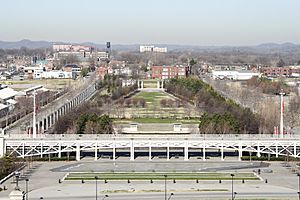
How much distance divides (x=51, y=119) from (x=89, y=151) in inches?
598

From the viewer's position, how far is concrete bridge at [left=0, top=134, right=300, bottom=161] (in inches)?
1566

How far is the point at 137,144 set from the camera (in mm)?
40156

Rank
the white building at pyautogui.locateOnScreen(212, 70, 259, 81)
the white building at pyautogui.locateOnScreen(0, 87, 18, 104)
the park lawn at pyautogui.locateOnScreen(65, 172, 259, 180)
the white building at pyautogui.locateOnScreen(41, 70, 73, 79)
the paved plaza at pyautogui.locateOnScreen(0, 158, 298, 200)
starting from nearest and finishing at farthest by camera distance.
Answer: the paved plaza at pyautogui.locateOnScreen(0, 158, 298, 200) < the park lawn at pyautogui.locateOnScreen(65, 172, 259, 180) < the white building at pyautogui.locateOnScreen(0, 87, 18, 104) < the white building at pyautogui.locateOnScreen(212, 70, 259, 81) < the white building at pyautogui.locateOnScreen(41, 70, 73, 79)

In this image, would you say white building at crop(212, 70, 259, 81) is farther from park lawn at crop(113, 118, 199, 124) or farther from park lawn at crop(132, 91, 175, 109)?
park lawn at crop(113, 118, 199, 124)

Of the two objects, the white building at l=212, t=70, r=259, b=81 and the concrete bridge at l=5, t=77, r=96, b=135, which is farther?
the white building at l=212, t=70, r=259, b=81

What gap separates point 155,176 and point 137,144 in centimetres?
570

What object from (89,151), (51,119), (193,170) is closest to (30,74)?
(51,119)

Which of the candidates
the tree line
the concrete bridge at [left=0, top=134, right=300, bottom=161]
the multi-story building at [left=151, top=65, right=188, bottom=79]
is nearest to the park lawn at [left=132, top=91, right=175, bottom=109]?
the tree line

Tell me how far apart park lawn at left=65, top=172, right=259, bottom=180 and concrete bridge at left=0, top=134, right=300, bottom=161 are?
4.49 metres

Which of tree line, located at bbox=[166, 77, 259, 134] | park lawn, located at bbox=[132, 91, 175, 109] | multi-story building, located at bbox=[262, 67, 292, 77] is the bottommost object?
park lawn, located at bbox=[132, 91, 175, 109]

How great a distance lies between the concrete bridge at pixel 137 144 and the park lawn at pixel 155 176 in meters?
4.49

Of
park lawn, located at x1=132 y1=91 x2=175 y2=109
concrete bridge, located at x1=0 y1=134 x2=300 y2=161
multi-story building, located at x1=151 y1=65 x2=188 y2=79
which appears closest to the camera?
concrete bridge, located at x1=0 y1=134 x2=300 y2=161

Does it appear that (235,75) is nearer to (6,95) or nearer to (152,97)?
(152,97)

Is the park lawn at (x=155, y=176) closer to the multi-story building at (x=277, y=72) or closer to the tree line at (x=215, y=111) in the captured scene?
the tree line at (x=215, y=111)
